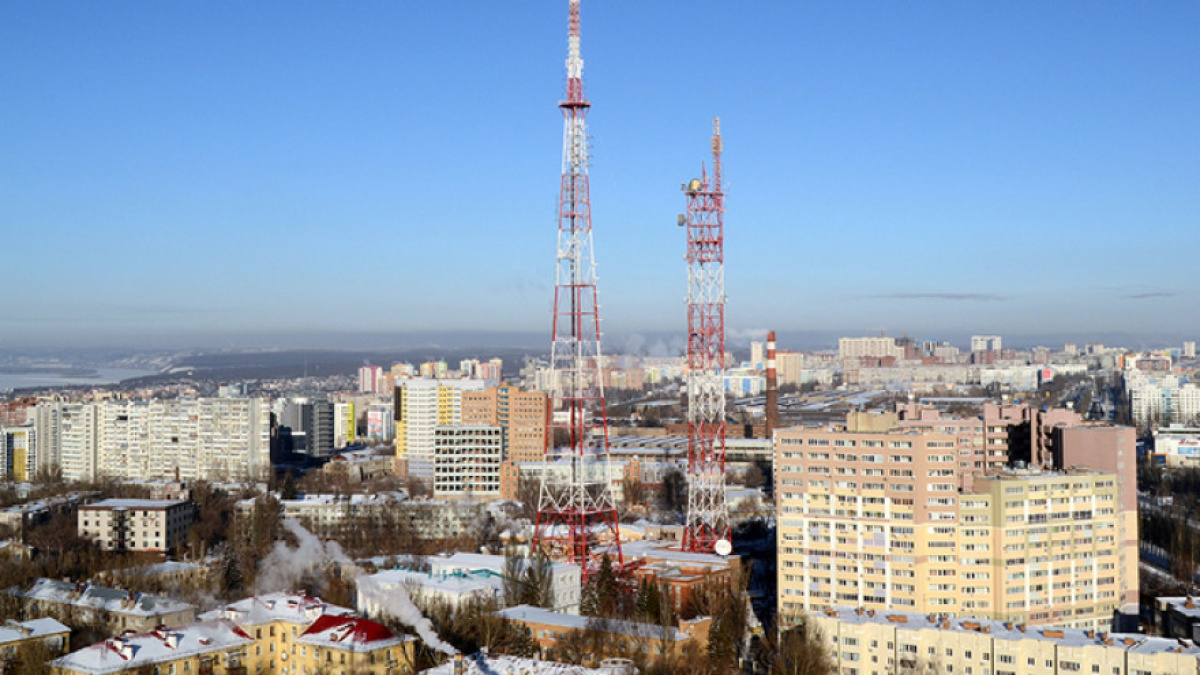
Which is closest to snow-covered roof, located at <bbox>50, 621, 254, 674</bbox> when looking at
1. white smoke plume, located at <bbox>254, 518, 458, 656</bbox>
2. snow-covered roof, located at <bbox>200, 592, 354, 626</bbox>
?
snow-covered roof, located at <bbox>200, 592, 354, 626</bbox>

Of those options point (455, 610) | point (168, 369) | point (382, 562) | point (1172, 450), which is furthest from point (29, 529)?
point (168, 369)

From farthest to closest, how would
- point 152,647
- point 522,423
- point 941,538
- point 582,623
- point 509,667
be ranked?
1. point 522,423
2. point 941,538
3. point 582,623
4. point 152,647
5. point 509,667

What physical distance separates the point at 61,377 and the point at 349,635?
→ 64886 mm

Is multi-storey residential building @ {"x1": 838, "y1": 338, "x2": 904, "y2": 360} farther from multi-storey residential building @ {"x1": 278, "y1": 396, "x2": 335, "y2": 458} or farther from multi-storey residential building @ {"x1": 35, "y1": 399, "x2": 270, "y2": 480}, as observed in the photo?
multi-storey residential building @ {"x1": 35, "y1": 399, "x2": 270, "y2": 480}

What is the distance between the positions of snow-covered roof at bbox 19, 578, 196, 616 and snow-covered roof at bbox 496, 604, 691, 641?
293 cm

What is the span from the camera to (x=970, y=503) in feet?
39.0

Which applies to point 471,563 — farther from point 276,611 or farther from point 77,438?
point 77,438

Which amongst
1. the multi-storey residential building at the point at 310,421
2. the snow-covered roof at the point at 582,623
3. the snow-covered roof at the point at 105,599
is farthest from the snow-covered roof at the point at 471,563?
the multi-storey residential building at the point at 310,421

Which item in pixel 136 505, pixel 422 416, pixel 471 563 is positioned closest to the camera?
pixel 471 563

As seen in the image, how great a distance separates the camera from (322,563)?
585 inches

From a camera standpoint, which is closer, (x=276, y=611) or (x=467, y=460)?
(x=276, y=611)

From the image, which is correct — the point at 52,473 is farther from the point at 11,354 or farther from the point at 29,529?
the point at 11,354

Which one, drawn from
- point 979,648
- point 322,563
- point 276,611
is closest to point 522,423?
point 322,563

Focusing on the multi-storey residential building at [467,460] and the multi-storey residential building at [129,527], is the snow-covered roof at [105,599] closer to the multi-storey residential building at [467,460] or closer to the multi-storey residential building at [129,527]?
the multi-storey residential building at [129,527]
